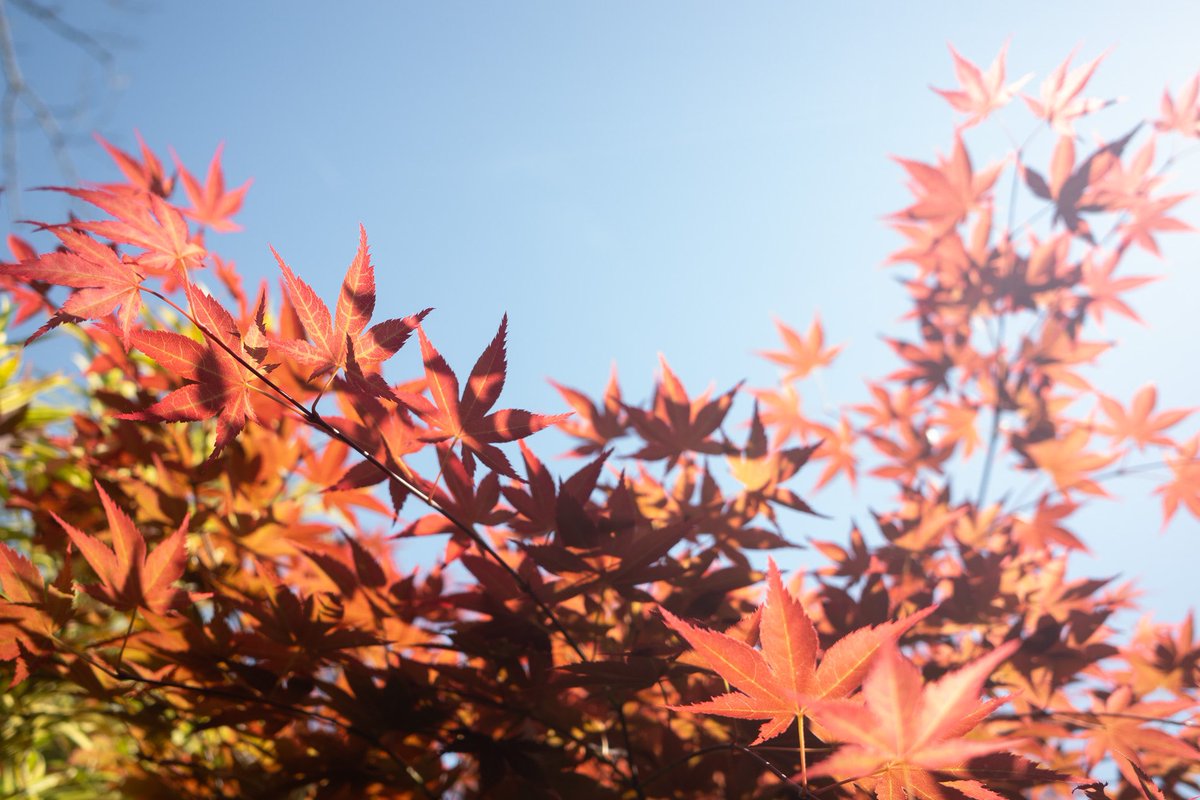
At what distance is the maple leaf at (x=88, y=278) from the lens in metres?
0.52

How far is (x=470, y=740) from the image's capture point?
0.72 meters

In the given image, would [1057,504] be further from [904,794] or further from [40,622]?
[40,622]

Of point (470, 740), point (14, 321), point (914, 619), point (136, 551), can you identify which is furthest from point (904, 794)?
point (14, 321)

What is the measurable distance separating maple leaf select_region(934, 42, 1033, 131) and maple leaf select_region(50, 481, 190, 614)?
1631mm

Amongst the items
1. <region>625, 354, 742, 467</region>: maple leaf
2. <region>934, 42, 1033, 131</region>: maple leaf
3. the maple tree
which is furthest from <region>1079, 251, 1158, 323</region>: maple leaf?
<region>625, 354, 742, 467</region>: maple leaf

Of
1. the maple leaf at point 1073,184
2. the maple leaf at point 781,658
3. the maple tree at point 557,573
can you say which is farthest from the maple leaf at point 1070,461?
the maple leaf at point 781,658

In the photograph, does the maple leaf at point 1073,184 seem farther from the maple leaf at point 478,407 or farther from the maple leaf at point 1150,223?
the maple leaf at point 478,407

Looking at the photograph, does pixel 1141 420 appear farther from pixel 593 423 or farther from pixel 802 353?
pixel 593 423

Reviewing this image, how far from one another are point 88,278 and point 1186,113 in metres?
2.10

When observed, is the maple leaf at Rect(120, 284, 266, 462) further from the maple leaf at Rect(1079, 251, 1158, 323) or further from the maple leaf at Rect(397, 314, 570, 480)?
the maple leaf at Rect(1079, 251, 1158, 323)

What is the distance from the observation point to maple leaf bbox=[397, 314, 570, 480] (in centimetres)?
58

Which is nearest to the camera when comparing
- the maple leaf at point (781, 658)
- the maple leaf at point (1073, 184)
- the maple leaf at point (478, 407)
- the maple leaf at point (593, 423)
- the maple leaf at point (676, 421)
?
the maple leaf at point (781, 658)

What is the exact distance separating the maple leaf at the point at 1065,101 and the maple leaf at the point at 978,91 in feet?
0.16

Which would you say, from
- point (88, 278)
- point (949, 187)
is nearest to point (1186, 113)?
point (949, 187)
